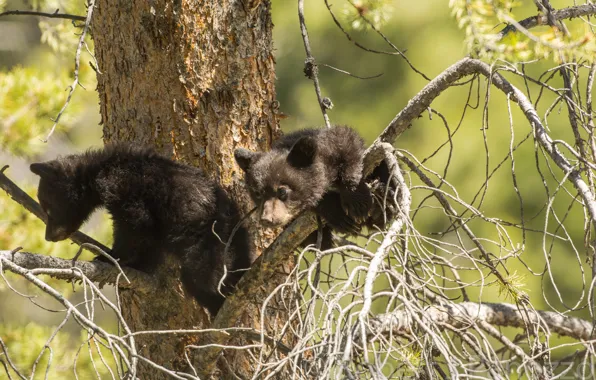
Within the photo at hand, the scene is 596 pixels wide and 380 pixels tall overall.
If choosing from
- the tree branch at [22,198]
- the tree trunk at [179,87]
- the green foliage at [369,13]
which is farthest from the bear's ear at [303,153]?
the tree branch at [22,198]

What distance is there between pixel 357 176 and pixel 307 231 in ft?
2.08

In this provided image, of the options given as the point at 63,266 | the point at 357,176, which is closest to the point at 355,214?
the point at 357,176

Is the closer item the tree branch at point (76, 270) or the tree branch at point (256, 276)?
the tree branch at point (76, 270)

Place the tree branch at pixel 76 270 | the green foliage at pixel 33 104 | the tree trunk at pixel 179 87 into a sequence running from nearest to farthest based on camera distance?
1. the tree branch at pixel 76 270
2. the tree trunk at pixel 179 87
3. the green foliage at pixel 33 104

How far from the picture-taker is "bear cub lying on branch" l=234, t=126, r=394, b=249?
11.6 ft

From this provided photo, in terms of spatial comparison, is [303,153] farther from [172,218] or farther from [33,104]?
[33,104]

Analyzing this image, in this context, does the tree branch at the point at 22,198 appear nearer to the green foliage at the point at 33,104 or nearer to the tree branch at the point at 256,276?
the tree branch at the point at 256,276

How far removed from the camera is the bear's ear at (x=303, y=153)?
11.9 feet

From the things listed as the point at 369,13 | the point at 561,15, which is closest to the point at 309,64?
the point at 369,13

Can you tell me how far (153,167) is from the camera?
347 centimetres

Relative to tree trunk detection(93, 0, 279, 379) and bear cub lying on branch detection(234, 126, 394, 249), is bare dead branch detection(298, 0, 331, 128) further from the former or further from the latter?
tree trunk detection(93, 0, 279, 379)

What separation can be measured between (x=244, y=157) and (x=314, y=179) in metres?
0.44

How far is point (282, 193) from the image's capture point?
3.73 metres

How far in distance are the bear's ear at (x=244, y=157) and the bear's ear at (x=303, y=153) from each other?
23 cm
